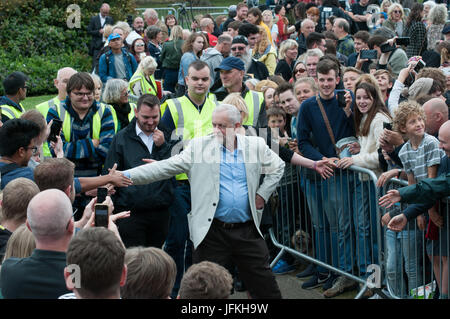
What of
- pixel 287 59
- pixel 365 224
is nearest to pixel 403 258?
pixel 365 224

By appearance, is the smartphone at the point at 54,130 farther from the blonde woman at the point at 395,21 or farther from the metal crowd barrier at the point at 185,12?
the metal crowd barrier at the point at 185,12

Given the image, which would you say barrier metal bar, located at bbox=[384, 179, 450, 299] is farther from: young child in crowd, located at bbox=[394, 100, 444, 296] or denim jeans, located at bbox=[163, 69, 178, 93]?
denim jeans, located at bbox=[163, 69, 178, 93]

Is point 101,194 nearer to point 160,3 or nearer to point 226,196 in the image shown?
→ point 226,196

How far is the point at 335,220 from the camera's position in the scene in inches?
265

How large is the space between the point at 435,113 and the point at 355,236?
1.50 m

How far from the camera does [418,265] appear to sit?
582 cm

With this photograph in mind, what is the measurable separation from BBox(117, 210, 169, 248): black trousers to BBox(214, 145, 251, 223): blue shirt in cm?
93

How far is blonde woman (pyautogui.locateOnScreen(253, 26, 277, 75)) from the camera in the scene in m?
11.8

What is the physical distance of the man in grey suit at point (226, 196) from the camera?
566 centimetres

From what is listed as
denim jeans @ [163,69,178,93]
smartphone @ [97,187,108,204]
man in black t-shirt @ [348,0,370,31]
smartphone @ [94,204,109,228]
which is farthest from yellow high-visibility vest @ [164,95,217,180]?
man in black t-shirt @ [348,0,370,31]

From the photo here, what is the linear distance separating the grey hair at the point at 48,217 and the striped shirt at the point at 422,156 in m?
2.94

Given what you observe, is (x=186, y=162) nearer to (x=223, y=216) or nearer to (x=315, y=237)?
(x=223, y=216)

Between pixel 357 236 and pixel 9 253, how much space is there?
3.36 meters

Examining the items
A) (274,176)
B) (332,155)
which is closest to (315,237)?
(332,155)
